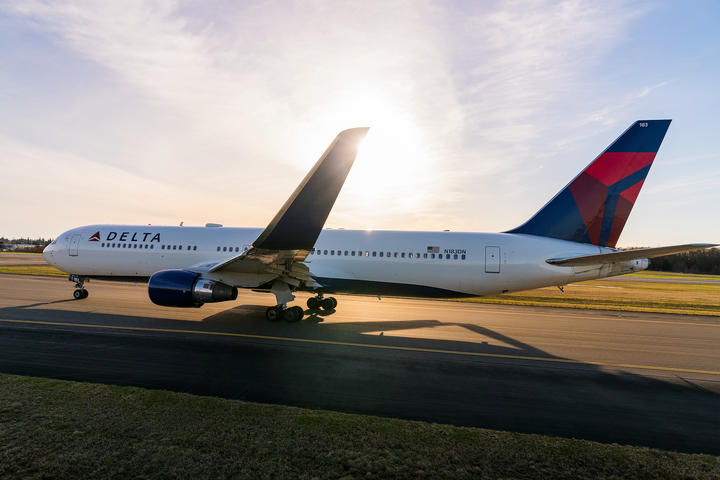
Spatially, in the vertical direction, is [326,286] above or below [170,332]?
above

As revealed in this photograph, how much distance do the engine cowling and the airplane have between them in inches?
1.2

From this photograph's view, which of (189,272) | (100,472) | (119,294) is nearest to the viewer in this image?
(100,472)

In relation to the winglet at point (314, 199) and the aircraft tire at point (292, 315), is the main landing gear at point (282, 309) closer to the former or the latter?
the aircraft tire at point (292, 315)

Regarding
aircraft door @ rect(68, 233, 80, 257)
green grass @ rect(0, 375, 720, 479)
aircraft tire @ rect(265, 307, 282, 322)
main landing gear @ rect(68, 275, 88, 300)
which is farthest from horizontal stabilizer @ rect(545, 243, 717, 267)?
aircraft door @ rect(68, 233, 80, 257)

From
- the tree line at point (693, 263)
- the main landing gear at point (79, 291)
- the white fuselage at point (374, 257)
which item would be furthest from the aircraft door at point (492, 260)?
the tree line at point (693, 263)

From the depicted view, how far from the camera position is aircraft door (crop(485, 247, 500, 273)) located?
13.2 metres

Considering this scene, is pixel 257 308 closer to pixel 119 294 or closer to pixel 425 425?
pixel 119 294

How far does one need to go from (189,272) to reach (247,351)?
4.18 metres

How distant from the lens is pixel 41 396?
518cm

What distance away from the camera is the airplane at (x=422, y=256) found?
11.2 metres

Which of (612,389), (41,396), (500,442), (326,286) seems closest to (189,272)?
(326,286)

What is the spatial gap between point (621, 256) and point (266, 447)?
12.2 metres

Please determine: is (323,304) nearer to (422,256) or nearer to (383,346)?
(422,256)

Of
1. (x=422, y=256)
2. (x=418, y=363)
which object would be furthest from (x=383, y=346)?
(x=422, y=256)
